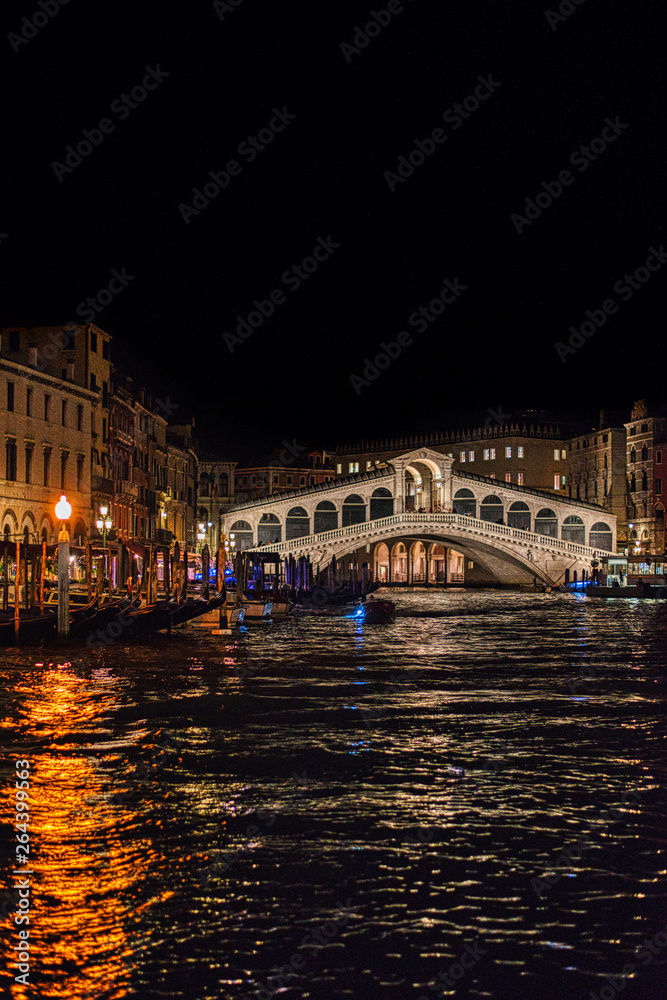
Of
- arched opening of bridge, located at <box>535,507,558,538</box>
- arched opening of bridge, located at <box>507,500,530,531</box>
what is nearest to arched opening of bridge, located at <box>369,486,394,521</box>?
arched opening of bridge, located at <box>507,500,530,531</box>

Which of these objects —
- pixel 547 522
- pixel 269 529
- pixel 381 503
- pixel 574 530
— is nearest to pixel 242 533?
pixel 269 529

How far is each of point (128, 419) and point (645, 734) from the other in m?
34.7

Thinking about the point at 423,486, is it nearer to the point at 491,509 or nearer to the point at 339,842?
the point at 491,509

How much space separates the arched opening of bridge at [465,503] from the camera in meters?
60.1

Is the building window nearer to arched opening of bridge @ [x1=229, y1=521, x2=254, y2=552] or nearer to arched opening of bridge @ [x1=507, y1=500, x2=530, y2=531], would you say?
arched opening of bridge @ [x1=229, y1=521, x2=254, y2=552]

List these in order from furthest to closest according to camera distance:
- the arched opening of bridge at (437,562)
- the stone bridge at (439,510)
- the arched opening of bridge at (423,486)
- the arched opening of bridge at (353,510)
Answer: the arched opening of bridge at (437,562) < the arched opening of bridge at (353,510) < the arched opening of bridge at (423,486) < the stone bridge at (439,510)

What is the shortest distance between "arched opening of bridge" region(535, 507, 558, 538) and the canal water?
47.7m

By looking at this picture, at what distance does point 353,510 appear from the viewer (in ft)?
197

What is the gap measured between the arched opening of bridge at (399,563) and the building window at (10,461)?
41.7 m

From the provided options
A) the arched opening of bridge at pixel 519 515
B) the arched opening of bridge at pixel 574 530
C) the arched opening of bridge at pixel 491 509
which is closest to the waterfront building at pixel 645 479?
the arched opening of bridge at pixel 574 530

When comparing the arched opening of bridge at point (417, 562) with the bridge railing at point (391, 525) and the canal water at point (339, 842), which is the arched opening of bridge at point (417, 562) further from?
the canal water at point (339, 842)

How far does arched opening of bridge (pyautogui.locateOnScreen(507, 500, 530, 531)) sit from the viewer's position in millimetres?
60375

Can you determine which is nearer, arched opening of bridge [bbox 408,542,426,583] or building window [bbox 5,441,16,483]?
building window [bbox 5,441,16,483]

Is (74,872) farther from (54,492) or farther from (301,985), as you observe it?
(54,492)
